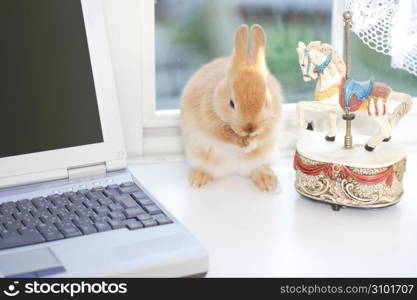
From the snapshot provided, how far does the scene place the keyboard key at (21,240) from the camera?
0.86m

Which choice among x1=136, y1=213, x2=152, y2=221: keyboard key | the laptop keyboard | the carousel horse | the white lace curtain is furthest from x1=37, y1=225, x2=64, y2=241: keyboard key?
the white lace curtain

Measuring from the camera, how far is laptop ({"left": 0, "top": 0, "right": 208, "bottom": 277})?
2.92 ft

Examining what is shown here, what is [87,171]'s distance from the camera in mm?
1080

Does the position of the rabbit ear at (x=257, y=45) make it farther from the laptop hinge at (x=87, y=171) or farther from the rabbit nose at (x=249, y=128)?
the laptop hinge at (x=87, y=171)

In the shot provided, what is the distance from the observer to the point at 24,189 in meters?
1.04

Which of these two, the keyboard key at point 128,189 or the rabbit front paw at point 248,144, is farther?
the rabbit front paw at point 248,144

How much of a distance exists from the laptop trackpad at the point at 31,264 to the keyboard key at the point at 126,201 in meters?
0.15

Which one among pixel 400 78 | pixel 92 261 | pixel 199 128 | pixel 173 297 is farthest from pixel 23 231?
pixel 400 78

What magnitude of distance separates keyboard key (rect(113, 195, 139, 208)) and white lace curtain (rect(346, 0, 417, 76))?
1.72ft

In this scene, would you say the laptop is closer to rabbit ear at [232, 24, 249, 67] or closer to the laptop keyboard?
the laptop keyboard

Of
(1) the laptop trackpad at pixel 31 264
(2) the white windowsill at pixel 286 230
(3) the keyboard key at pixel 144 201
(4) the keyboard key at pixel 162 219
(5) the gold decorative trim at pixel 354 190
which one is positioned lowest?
(2) the white windowsill at pixel 286 230

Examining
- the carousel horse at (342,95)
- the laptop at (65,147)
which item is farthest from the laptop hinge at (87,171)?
the carousel horse at (342,95)

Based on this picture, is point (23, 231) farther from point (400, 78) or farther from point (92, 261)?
point (400, 78)

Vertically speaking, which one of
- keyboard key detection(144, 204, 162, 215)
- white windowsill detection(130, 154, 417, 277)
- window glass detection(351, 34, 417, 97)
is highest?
window glass detection(351, 34, 417, 97)
